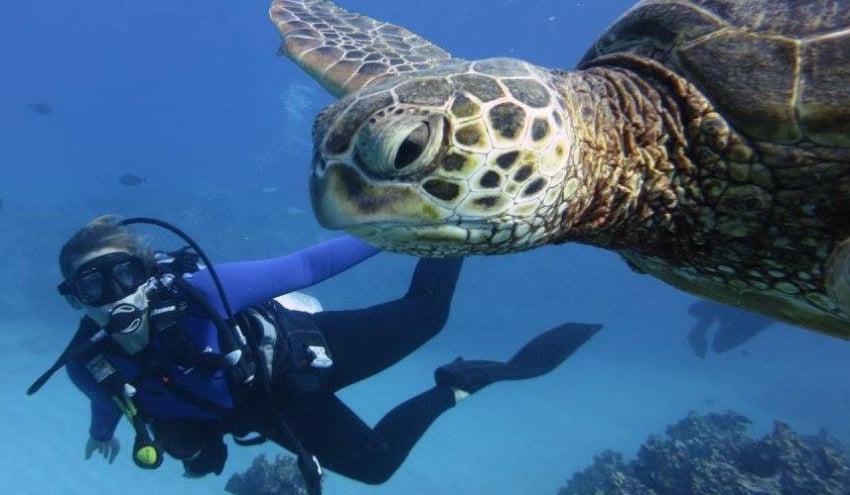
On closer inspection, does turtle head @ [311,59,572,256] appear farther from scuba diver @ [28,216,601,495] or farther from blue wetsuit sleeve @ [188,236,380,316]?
scuba diver @ [28,216,601,495]

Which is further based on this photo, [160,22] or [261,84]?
[261,84]

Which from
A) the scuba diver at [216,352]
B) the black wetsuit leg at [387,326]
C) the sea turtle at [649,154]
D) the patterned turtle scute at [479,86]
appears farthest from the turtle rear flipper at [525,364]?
the patterned turtle scute at [479,86]

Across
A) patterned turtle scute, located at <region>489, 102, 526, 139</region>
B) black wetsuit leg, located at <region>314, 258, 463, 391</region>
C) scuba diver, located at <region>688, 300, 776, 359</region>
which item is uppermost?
patterned turtle scute, located at <region>489, 102, 526, 139</region>

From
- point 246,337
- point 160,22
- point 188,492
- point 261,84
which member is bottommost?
point 261,84

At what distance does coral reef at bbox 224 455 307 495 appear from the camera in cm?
679

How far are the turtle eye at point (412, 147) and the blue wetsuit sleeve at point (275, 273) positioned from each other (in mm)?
2160

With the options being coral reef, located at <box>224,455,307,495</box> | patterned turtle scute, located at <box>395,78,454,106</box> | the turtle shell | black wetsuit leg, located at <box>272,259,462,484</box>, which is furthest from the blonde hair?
coral reef, located at <box>224,455,307,495</box>

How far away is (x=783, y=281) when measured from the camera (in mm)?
1553

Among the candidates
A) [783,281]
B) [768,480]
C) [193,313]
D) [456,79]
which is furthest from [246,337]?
[768,480]

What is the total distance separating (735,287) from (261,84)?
69303mm

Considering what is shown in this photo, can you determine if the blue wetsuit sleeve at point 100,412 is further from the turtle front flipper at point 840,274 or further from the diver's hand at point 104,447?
the turtle front flipper at point 840,274

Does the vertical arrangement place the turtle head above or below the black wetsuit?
above

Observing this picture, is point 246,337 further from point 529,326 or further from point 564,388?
point 529,326

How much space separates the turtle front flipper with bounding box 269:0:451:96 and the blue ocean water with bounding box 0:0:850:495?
7.28 feet
